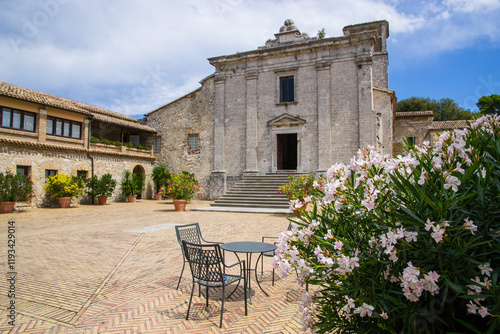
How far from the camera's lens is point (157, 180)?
2312 centimetres

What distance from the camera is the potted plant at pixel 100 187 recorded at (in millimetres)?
18250

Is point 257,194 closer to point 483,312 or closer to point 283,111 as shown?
point 283,111

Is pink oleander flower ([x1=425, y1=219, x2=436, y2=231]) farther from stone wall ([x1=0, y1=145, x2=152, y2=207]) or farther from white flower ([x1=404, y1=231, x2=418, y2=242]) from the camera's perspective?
stone wall ([x1=0, y1=145, x2=152, y2=207])

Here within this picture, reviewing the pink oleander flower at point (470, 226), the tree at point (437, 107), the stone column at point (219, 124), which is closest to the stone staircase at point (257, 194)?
the stone column at point (219, 124)

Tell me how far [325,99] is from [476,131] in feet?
57.7

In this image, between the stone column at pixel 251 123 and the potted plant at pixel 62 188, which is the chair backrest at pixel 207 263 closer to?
the potted plant at pixel 62 188

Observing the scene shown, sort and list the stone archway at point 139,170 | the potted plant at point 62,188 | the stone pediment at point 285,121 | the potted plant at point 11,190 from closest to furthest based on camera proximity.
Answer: the potted plant at point 11,190, the potted plant at point 62,188, the stone pediment at point 285,121, the stone archway at point 139,170

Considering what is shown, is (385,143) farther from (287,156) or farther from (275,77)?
(275,77)

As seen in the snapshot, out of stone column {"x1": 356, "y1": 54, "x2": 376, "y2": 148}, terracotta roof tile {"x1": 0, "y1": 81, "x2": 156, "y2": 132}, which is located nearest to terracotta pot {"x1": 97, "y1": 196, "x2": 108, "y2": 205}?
terracotta roof tile {"x1": 0, "y1": 81, "x2": 156, "y2": 132}

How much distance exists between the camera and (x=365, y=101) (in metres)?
17.9

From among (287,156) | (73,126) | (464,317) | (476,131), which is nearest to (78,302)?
(464,317)

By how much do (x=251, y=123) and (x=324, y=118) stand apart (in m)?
4.87

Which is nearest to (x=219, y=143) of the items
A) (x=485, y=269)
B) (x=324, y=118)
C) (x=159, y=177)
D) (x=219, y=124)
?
(x=219, y=124)

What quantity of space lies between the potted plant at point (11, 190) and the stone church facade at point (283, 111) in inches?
395
